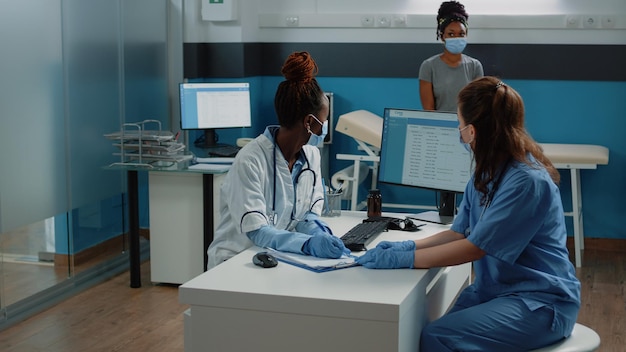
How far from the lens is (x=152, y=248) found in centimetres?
447

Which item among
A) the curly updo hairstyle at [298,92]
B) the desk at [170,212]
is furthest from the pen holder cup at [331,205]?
the desk at [170,212]

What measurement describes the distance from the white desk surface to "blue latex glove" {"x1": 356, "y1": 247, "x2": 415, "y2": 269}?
26 mm

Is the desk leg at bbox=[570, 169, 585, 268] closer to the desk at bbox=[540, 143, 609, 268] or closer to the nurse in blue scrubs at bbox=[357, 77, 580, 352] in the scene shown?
the desk at bbox=[540, 143, 609, 268]

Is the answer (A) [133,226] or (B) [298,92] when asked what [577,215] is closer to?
(A) [133,226]

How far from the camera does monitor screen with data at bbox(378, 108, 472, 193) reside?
3.04m

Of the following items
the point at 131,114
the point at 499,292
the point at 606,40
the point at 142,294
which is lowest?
the point at 142,294

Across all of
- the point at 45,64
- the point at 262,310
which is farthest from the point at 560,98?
the point at 262,310

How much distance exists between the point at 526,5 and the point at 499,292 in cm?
350

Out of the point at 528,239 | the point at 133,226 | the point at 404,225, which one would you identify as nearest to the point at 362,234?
the point at 404,225

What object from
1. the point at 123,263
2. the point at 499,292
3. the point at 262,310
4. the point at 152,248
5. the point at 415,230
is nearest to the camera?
the point at 262,310

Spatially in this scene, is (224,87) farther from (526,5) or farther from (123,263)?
(526,5)

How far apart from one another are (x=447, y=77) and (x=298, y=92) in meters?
2.34

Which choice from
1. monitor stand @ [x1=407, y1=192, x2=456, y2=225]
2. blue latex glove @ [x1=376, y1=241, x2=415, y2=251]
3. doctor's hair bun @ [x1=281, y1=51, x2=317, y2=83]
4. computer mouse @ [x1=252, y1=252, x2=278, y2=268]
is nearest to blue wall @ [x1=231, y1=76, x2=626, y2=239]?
monitor stand @ [x1=407, y1=192, x2=456, y2=225]

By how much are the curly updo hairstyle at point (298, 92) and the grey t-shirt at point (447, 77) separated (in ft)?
7.40
